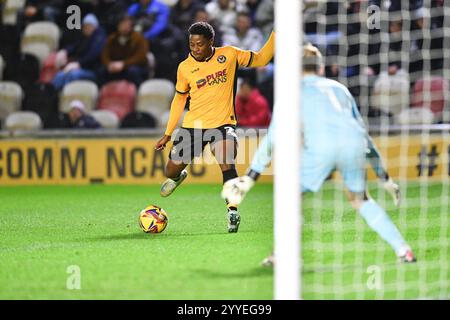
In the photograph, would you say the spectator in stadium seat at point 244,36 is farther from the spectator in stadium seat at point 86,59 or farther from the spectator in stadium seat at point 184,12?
the spectator in stadium seat at point 86,59

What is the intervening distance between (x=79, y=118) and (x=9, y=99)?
141cm

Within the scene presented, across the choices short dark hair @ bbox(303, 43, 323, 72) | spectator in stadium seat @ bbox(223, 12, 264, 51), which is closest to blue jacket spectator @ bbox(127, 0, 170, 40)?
spectator in stadium seat @ bbox(223, 12, 264, 51)

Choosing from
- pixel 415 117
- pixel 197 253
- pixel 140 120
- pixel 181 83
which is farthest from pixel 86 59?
pixel 197 253

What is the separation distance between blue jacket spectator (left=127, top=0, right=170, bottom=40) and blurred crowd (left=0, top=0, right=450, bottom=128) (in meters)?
0.02

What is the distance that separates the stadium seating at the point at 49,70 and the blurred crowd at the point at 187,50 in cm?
2

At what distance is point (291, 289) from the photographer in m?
4.98

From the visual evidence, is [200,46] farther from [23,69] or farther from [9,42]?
[9,42]

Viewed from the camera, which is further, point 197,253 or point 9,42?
point 9,42

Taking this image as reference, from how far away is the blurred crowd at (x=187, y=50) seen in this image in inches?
507

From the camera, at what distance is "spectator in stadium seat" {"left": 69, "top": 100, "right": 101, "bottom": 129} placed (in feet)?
45.7

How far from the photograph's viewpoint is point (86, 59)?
14844 millimetres

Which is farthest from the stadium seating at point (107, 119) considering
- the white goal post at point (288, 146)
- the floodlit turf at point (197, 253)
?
the white goal post at point (288, 146)
